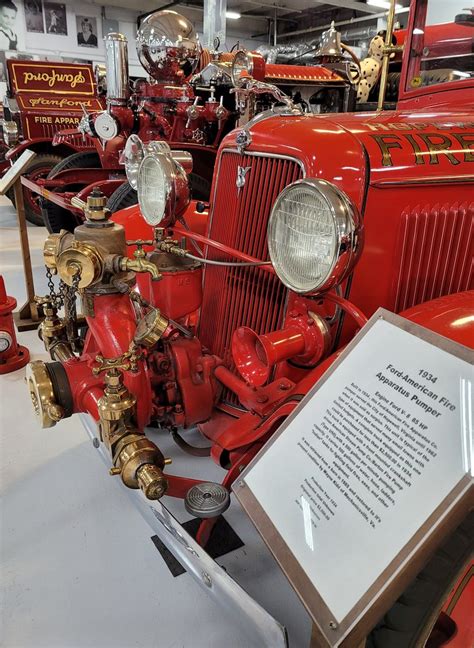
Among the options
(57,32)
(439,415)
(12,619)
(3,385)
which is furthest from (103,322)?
(57,32)

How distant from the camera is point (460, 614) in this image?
97 centimetres

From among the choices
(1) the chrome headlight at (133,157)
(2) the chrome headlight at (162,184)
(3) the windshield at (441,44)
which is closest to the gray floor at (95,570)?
(2) the chrome headlight at (162,184)

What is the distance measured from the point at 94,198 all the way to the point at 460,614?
1335 mm

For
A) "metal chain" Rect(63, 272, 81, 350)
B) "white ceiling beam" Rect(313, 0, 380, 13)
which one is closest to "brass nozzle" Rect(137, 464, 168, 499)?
"metal chain" Rect(63, 272, 81, 350)

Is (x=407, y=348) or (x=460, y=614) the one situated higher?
(x=407, y=348)

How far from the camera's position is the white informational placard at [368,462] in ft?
2.32

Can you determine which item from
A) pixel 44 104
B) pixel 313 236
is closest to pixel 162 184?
pixel 313 236

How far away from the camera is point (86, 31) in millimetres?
14406

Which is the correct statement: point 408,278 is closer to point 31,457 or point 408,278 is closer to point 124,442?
point 124,442

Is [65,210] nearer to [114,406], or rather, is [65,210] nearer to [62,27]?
[114,406]

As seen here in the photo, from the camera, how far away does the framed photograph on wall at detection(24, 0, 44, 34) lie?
1332 centimetres

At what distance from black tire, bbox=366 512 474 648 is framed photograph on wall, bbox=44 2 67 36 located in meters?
16.5

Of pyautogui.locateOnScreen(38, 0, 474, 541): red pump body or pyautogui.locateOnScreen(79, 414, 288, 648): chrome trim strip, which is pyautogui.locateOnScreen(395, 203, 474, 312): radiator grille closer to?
pyautogui.locateOnScreen(38, 0, 474, 541): red pump body

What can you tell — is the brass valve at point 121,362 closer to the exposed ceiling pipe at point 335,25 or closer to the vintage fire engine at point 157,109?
the vintage fire engine at point 157,109
